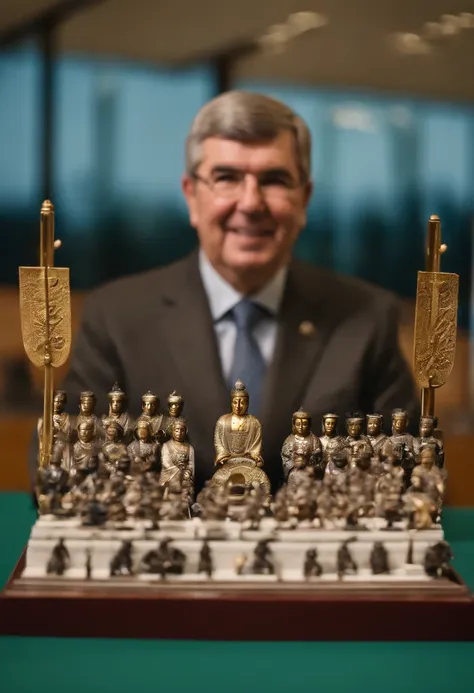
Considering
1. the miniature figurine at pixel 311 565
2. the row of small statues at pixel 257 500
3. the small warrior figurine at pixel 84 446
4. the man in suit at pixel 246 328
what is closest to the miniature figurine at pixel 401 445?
the row of small statues at pixel 257 500

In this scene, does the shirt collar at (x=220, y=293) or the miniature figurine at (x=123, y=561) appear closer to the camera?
the miniature figurine at (x=123, y=561)

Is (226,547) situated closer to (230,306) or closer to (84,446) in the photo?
(84,446)

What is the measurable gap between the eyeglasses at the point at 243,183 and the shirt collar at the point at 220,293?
0.99 ft

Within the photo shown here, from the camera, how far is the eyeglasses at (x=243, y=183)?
4.04 metres

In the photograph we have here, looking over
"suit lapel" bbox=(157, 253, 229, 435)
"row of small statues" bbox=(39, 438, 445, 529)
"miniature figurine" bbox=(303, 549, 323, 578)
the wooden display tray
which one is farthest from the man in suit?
the wooden display tray

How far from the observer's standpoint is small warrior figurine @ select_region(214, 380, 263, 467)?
3.52m

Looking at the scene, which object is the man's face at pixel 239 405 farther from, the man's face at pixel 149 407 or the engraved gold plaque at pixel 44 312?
the engraved gold plaque at pixel 44 312

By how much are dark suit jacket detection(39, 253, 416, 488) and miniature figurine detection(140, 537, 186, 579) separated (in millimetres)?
1241

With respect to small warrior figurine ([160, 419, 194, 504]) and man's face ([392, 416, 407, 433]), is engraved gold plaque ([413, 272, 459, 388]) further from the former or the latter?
small warrior figurine ([160, 419, 194, 504])

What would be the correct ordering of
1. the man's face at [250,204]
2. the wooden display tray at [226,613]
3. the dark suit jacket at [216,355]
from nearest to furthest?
the wooden display tray at [226,613], the man's face at [250,204], the dark suit jacket at [216,355]

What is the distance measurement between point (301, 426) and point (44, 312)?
3.20ft

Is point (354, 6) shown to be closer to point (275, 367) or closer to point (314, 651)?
point (275, 367)

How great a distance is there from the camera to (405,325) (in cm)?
429

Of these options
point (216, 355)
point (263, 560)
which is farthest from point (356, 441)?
point (216, 355)
